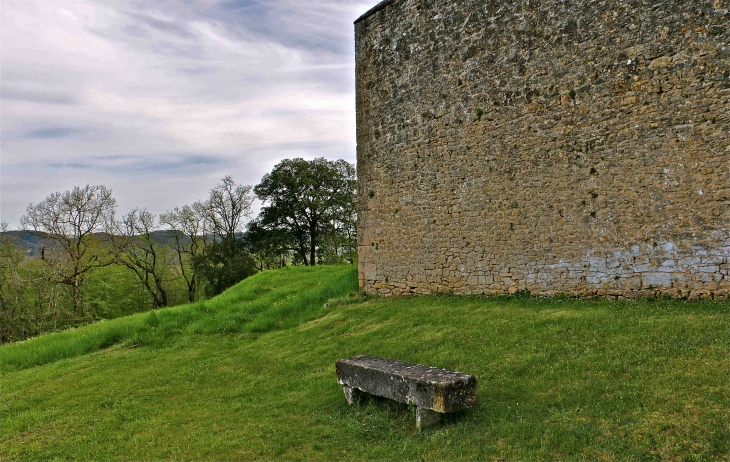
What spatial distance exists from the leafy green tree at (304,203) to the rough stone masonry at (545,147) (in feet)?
63.1

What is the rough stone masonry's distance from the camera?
7.96 m

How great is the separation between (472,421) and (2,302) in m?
34.1

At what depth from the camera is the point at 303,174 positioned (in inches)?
1277

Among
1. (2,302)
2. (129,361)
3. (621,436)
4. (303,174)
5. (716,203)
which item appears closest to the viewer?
(621,436)

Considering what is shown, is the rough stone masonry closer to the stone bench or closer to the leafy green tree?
the stone bench

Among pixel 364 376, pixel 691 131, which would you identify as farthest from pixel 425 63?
pixel 364 376

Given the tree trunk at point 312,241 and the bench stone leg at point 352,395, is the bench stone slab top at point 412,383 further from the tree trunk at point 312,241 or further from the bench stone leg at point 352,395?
the tree trunk at point 312,241

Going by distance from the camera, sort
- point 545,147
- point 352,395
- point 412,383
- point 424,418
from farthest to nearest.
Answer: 1. point 545,147
2. point 352,395
3. point 412,383
4. point 424,418

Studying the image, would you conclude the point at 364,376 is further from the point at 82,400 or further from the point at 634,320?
the point at 82,400

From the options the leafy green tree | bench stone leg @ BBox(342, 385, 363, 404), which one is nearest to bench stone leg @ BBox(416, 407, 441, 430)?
bench stone leg @ BBox(342, 385, 363, 404)

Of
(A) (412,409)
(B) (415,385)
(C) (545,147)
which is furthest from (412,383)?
(C) (545,147)

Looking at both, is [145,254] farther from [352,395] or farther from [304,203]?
[352,395]

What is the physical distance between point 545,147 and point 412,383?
671 cm

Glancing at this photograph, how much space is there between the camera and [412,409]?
16.0 ft
